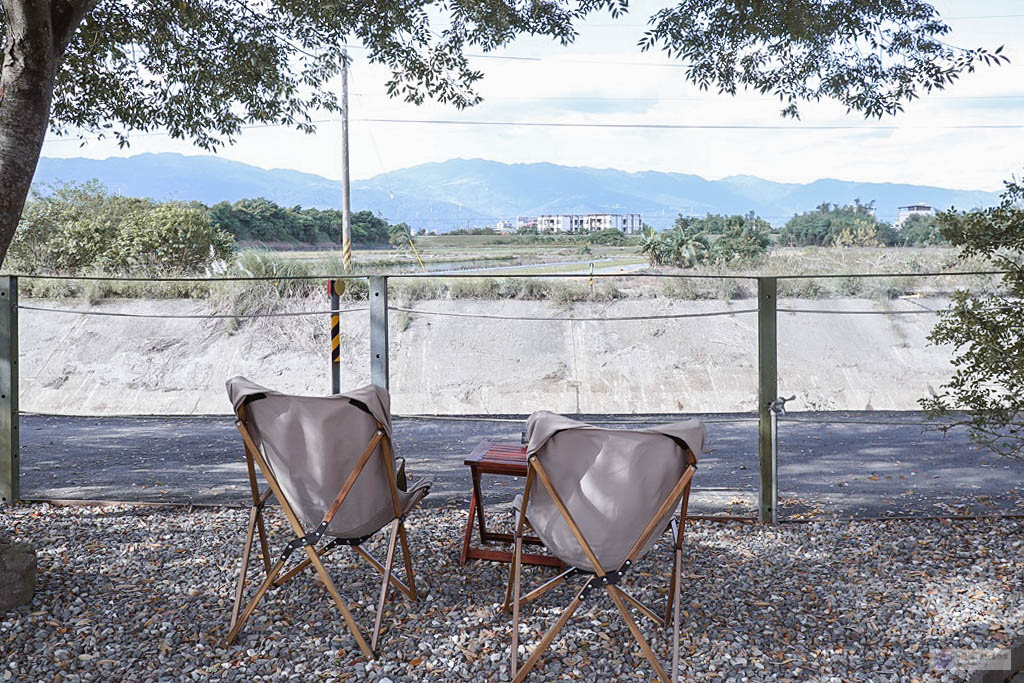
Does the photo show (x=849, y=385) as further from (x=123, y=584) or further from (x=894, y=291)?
(x=123, y=584)

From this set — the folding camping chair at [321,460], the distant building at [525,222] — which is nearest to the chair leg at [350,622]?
the folding camping chair at [321,460]

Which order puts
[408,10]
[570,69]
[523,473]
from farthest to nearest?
1. [570,69]
2. [408,10]
3. [523,473]

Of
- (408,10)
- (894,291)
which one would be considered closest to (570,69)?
Result: (894,291)

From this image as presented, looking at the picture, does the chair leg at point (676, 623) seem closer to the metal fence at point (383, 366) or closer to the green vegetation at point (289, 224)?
the metal fence at point (383, 366)

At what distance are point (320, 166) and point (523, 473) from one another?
71.0ft

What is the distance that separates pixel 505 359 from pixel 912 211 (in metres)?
9.04

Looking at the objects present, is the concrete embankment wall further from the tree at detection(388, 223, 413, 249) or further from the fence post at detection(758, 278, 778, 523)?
the tree at detection(388, 223, 413, 249)

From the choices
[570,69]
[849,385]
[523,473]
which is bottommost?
[849,385]

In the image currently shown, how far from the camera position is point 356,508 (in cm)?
244

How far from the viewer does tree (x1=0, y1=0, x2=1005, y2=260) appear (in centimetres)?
556

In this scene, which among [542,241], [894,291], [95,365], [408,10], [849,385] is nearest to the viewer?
[408,10]

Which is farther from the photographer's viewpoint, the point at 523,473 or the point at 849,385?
the point at 849,385

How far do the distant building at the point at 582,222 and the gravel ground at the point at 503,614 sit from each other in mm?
13555

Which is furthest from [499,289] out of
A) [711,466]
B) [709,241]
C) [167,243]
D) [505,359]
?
[711,466]
